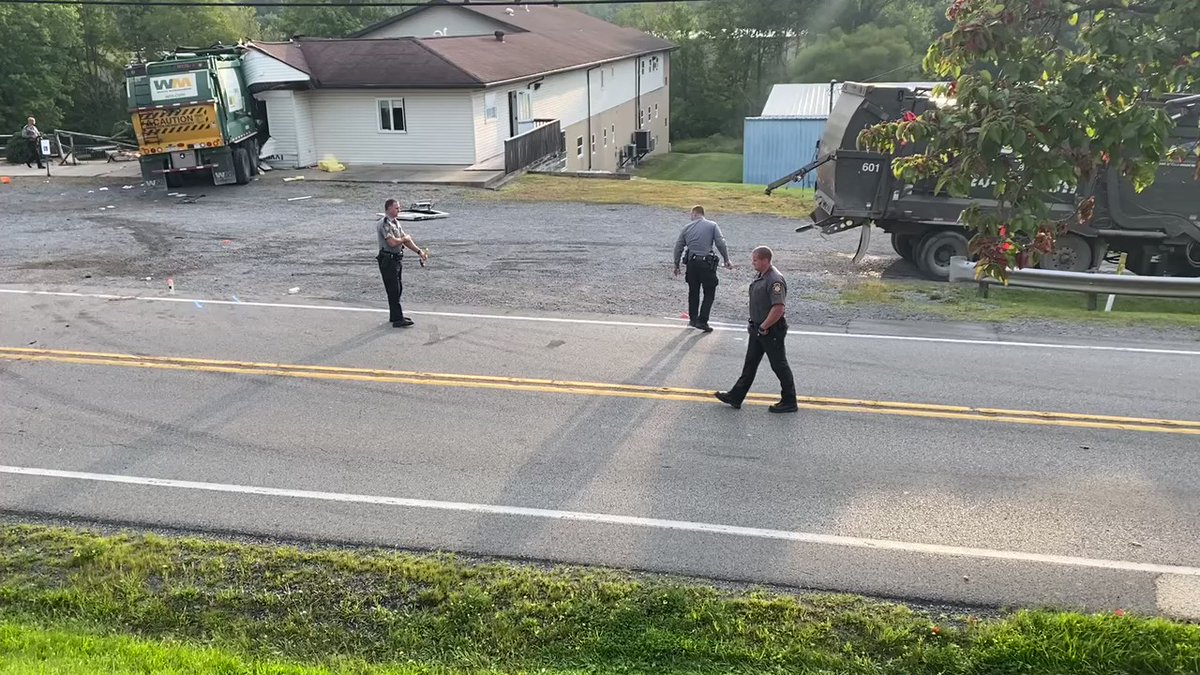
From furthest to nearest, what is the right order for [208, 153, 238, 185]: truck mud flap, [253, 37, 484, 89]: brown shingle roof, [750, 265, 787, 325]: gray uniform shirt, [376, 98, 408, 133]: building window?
[376, 98, 408, 133]: building window < [253, 37, 484, 89]: brown shingle roof < [208, 153, 238, 185]: truck mud flap < [750, 265, 787, 325]: gray uniform shirt

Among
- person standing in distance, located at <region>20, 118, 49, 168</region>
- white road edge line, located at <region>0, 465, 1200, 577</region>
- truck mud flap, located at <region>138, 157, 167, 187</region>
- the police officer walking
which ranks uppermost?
person standing in distance, located at <region>20, 118, 49, 168</region>

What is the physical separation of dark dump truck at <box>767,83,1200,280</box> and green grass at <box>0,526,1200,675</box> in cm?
994

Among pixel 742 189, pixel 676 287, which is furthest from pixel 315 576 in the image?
pixel 742 189

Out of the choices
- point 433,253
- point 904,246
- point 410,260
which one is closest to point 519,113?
point 433,253

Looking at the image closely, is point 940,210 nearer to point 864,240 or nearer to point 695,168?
point 864,240

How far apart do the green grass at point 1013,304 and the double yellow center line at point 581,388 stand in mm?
4212

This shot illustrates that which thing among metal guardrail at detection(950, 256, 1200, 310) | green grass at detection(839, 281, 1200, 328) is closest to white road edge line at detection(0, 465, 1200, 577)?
green grass at detection(839, 281, 1200, 328)

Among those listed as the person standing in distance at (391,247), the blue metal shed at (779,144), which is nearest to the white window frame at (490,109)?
the blue metal shed at (779,144)

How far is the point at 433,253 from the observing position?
17.1m

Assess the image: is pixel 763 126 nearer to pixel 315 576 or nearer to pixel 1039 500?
pixel 1039 500

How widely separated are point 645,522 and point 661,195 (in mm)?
17301

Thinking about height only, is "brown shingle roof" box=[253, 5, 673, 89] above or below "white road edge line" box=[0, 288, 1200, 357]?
above

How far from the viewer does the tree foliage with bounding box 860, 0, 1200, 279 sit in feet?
13.1

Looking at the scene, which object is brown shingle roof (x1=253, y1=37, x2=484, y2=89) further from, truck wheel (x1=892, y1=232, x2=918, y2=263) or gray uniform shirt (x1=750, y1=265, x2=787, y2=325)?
gray uniform shirt (x1=750, y1=265, x2=787, y2=325)
